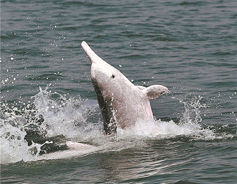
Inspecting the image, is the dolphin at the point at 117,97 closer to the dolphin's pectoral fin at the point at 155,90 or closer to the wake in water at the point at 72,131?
the dolphin's pectoral fin at the point at 155,90

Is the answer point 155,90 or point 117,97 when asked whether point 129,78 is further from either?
point 117,97

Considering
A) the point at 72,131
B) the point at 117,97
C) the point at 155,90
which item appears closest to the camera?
the point at 117,97

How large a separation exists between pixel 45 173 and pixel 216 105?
5.33 m

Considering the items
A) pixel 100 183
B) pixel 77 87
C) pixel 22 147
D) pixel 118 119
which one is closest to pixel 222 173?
pixel 100 183

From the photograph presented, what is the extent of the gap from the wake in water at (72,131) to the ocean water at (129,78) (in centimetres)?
2

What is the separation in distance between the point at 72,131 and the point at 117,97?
5.74ft

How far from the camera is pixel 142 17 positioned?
69.5ft

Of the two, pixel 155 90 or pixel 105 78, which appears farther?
pixel 155 90

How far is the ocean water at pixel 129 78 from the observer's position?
8.19m

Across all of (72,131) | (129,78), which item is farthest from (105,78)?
(129,78)

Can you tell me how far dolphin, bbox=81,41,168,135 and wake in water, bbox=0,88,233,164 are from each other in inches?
6.6

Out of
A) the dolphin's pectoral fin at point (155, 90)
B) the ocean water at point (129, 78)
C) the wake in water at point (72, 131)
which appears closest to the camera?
the ocean water at point (129, 78)

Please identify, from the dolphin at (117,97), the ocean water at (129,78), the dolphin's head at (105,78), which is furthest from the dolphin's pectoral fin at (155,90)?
the ocean water at (129,78)

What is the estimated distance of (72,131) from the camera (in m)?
10.7
